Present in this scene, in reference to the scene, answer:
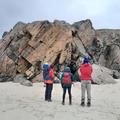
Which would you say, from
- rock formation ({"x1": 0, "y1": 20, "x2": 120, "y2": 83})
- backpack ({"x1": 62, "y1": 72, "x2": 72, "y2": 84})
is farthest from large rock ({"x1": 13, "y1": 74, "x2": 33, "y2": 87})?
backpack ({"x1": 62, "y1": 72, "x2": 72, "y2": 84})

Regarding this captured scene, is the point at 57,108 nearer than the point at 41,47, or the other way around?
the point at 57,108

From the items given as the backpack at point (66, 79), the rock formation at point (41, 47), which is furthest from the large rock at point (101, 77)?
the backpack at point (66, 79)

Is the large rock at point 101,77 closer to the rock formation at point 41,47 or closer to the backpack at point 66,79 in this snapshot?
the rock formation at point 41,47

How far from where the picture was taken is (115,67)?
112 feet

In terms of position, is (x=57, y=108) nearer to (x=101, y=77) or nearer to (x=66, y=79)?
(x=66, y=79)

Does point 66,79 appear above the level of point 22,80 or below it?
below

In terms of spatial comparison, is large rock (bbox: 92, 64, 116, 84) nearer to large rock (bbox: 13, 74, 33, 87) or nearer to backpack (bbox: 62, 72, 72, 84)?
large rock (bbox: 13, 74, 33, 87)

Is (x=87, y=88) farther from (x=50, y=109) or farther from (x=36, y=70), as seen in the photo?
(x=36, y=70)

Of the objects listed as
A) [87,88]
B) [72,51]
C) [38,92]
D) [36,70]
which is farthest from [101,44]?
[87,88]

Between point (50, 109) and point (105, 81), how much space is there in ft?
37.4

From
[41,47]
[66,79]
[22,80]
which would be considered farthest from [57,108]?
[41,47]

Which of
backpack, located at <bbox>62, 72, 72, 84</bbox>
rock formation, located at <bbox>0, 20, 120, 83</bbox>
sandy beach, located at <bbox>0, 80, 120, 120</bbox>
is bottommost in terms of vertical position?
sandy beach, located at <bbox>0, 80, 120, 120</bbox>

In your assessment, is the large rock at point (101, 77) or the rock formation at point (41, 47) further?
the rock formation at point (41, 47)

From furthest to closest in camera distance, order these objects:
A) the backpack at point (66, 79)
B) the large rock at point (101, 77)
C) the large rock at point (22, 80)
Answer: the large rock at point (101, 77)
the large rock at point (22, 80)
the backpack at point (66, 79)
